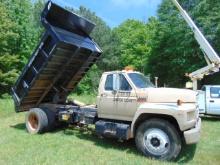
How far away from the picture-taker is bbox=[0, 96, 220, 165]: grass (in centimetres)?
822

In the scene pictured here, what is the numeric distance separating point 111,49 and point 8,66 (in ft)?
83.0

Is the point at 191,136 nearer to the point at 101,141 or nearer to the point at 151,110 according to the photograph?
the point at 151,110

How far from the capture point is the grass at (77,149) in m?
8.22

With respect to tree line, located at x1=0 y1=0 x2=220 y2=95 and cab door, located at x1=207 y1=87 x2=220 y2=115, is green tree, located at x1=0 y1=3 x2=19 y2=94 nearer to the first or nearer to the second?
tree line, located at x1=0 y1=0 x2=220 y2=95

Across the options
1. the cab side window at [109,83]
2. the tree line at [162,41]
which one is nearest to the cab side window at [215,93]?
the cab side window at [109,83]

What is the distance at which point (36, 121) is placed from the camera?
11539 mm

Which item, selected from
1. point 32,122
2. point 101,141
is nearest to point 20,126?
point 32,122

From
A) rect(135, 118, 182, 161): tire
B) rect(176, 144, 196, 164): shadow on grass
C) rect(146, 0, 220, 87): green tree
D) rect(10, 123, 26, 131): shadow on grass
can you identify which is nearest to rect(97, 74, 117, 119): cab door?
rect(135, 118, 182, 161): tire

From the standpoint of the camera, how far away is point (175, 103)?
27.8ft

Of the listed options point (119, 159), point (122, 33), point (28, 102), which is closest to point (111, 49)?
point (122, 33)

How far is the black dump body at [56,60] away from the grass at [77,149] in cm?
129

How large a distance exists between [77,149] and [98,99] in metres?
1.53

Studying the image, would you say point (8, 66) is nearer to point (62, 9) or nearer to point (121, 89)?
point (62, 9)

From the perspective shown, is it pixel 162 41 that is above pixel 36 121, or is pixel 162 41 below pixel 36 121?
above
